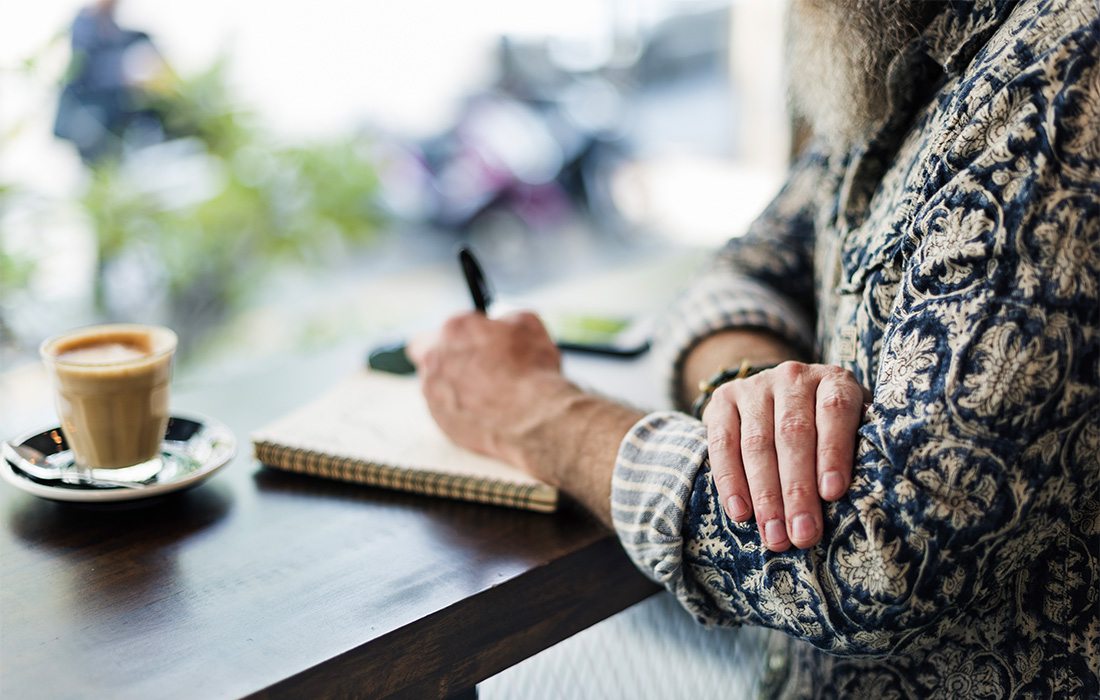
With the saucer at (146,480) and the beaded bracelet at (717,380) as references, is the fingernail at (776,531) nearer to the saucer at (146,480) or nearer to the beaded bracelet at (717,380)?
the beaded bracelet at (717,380)

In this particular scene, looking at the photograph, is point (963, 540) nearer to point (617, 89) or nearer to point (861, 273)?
point (861, 273)

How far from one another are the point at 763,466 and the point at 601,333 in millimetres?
704

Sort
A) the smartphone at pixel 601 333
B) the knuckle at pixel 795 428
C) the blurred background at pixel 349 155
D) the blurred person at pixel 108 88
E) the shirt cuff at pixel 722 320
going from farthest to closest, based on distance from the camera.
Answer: the blurred person at pixel 108 88 → the blurred background at pixel 349 155 → the smartphone at pixel 601 333 → the shirt cuff at pixel 722 320 → the knuckle at pixel 795 428

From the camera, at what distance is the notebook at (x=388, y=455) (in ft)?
3.19

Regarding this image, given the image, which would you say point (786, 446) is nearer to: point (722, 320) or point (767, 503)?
point (767, 503)

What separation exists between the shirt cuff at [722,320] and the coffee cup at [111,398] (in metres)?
0.55

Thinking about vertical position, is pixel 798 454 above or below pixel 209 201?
above

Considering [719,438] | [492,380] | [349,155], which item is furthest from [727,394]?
[349,155]

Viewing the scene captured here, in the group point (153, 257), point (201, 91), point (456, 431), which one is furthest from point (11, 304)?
point (456, 431)

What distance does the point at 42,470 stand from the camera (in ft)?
3.23

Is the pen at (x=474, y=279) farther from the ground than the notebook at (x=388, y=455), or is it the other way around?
the pen at (x=474, y=279)

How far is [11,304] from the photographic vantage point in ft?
10.6

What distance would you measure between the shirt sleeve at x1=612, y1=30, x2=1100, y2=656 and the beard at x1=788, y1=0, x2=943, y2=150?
0.22m

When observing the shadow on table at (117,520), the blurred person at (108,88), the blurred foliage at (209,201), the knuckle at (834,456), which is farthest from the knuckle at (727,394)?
the blurred person at (108,88)
